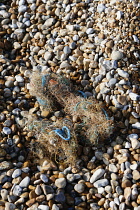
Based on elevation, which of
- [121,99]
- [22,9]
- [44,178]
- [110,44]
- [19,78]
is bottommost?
[44,178]

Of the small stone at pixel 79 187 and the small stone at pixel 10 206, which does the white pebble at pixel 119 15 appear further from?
the small stone at pixel 10 206

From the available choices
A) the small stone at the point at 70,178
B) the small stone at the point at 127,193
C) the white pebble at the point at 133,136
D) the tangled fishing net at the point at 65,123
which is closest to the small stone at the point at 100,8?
the tangled fishing net at the point at 65,123

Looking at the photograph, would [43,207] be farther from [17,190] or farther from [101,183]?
[101,183]

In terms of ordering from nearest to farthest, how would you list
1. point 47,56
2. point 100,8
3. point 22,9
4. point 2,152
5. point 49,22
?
point 2,152 < point 47,56 < point 100,8 < point 49,22 < point 22,9

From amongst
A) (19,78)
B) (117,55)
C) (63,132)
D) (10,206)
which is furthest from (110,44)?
(10,206)

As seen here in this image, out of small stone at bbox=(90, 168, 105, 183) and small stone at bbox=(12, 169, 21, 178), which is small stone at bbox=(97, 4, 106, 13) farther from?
small stone at bbox=(12, 169, 21, 178)

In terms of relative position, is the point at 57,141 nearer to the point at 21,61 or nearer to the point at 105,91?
the point at 105,91
